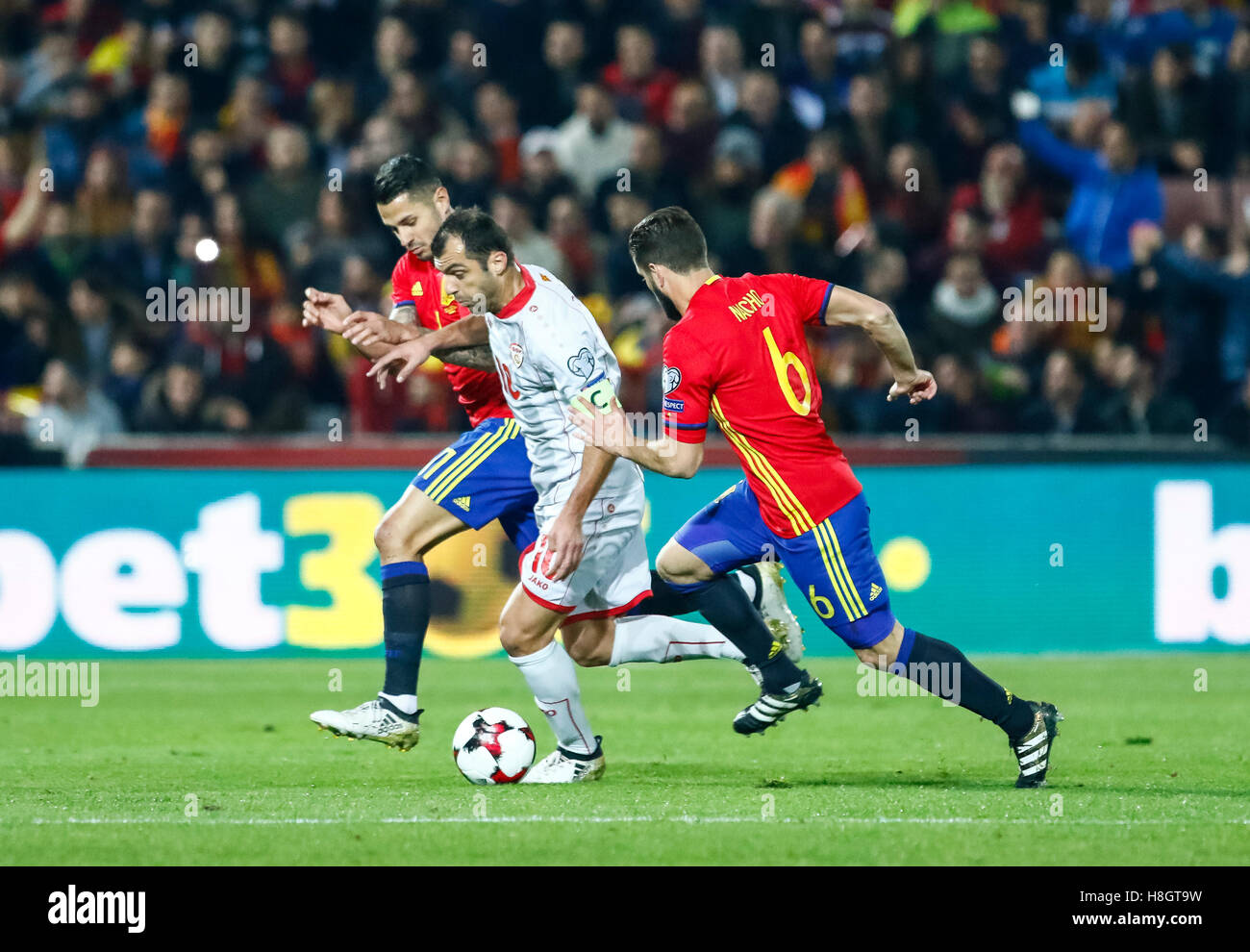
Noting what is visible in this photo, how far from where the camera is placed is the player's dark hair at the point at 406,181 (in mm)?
7555

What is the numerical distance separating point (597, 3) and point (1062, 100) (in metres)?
3.93

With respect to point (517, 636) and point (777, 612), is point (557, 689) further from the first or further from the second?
point (777, 612)

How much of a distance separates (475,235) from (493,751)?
1969mm

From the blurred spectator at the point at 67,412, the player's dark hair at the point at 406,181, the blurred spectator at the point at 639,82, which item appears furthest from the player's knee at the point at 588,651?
the blurred spectator at the point at 639,82

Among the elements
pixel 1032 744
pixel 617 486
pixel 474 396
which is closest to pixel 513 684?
pixel 474 396

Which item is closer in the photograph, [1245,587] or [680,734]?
[680,734]

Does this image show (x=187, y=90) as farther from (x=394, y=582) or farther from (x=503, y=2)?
(x=394, y=582)

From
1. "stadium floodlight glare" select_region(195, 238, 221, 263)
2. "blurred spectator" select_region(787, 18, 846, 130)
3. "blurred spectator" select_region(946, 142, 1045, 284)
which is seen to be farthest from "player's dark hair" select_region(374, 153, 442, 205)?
"blurred spectator" select_region(787, 18, 846, 130)

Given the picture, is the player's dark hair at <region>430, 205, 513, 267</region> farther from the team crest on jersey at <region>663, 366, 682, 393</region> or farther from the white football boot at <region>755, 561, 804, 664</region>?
the white football boot at <region>755, 561, 804, 664</region>

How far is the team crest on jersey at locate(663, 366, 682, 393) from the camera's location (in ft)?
21.2

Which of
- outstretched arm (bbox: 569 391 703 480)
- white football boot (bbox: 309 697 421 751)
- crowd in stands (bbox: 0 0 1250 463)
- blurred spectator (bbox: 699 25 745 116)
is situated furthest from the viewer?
blurred spectator (bbox: 699 25 745 116)

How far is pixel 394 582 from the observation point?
24.3 ft

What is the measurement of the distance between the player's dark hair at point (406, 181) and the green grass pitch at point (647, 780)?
7.93ft

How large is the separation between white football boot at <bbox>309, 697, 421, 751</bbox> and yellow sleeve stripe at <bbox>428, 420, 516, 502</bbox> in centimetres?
89
